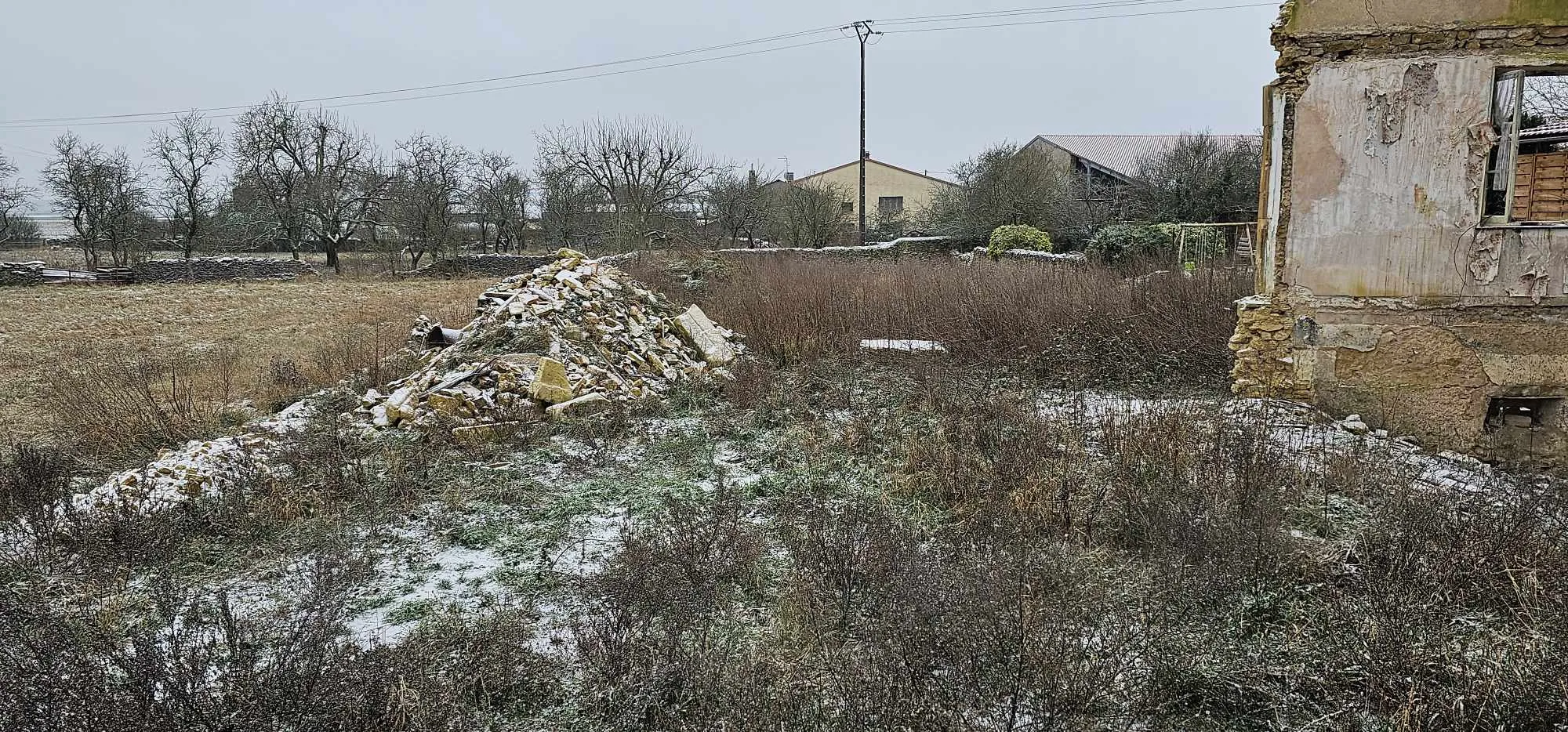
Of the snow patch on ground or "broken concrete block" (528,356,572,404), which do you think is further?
the snow patch on ground

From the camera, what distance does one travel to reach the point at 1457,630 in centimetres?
331

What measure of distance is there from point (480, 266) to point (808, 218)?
11136mm

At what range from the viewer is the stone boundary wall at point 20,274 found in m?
22.1

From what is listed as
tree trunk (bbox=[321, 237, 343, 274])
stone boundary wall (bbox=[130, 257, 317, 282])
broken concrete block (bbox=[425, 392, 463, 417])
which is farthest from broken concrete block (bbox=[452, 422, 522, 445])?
tree trunk (bbox=[321, 237, 343, 274])

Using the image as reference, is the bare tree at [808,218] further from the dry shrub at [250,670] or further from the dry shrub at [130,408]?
the dry shrub at [250,670]

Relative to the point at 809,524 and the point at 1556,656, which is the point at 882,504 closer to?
the point at 809,524

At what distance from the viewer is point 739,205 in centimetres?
3027

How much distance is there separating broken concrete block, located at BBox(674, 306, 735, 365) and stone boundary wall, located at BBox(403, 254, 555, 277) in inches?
670

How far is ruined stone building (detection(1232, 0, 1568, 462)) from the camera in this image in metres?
6.21

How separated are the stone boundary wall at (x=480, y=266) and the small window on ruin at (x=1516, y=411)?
2411cm

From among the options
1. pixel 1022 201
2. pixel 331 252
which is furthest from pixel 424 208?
pixel 1022 201

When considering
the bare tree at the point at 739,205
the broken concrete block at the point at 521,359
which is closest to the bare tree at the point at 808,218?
the bare tree at the point at 739,205

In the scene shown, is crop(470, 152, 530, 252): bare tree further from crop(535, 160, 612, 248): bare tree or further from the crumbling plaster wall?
the crumbling plaster wall

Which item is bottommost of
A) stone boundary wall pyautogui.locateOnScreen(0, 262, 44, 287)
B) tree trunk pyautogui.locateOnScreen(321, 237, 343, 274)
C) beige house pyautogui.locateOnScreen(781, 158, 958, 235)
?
stone boundary wall pyautogui.locateOnScreen(0, 262, 44, 287)
